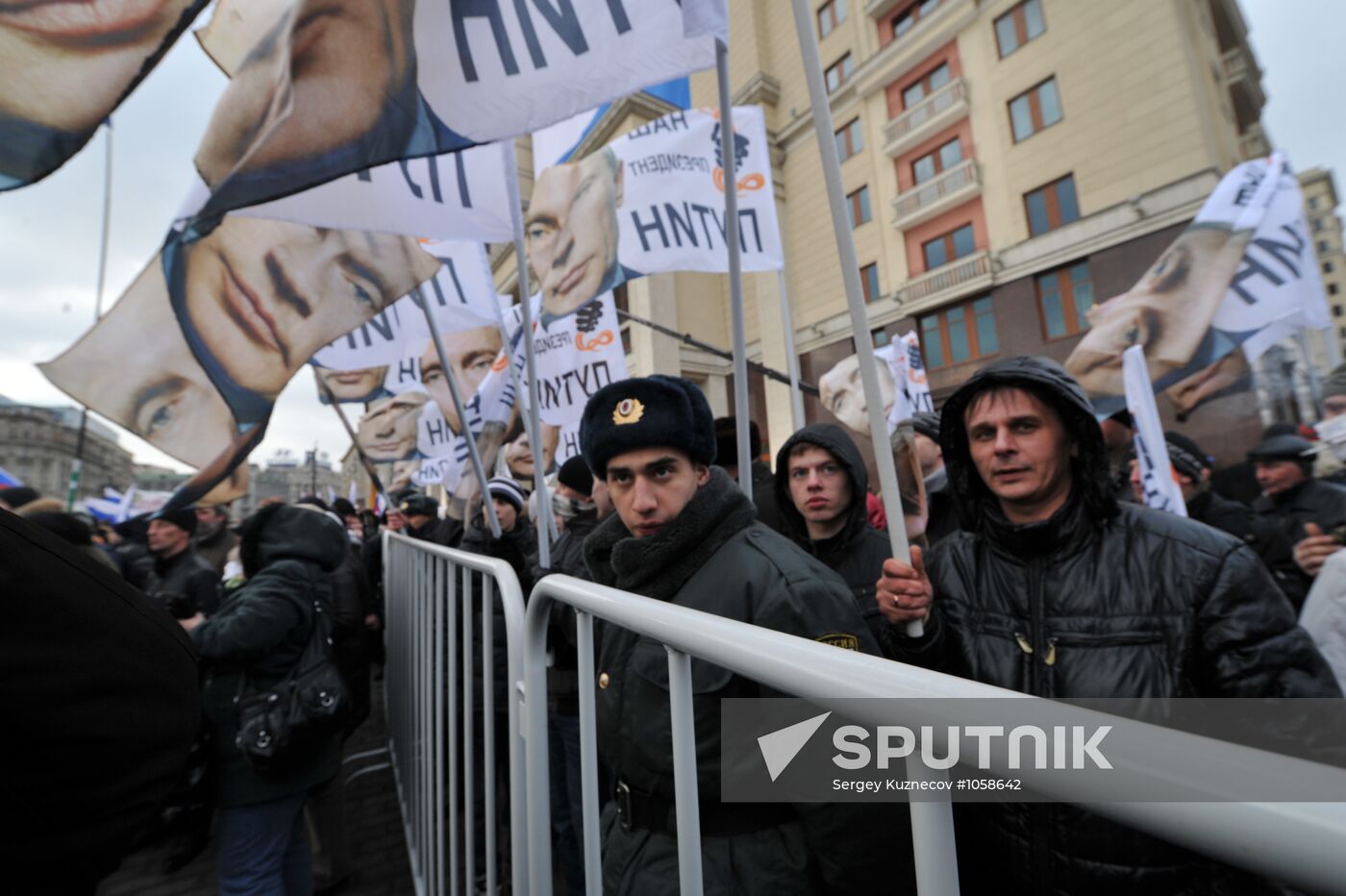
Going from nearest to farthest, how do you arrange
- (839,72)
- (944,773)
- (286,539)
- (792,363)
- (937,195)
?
(944,773) → (286,539) → (792,363) → (937,195) → (839,72)

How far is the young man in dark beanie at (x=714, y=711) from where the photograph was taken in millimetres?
1182

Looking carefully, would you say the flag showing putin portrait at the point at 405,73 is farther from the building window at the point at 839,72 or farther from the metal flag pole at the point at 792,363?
the building window at the point at 839,72

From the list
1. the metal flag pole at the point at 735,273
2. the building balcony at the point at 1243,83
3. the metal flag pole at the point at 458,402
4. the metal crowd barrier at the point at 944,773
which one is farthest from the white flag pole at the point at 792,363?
the building balcony at the point at 1243,83

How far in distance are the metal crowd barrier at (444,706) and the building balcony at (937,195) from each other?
53.8ft

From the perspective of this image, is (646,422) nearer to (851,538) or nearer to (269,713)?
(851,538)

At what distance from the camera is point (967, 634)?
1498 mm

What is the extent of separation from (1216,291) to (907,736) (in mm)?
4862

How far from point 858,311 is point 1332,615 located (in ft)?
5.03

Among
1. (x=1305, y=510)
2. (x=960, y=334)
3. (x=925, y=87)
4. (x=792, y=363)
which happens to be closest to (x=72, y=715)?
(x=792, y=363)

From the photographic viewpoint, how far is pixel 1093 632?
1321 mm

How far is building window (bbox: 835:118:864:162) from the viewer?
18.9 metres

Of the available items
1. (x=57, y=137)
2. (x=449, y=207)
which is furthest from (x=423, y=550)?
(x=57, y=137)

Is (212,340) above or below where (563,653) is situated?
above

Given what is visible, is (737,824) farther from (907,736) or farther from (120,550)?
(120,550)
